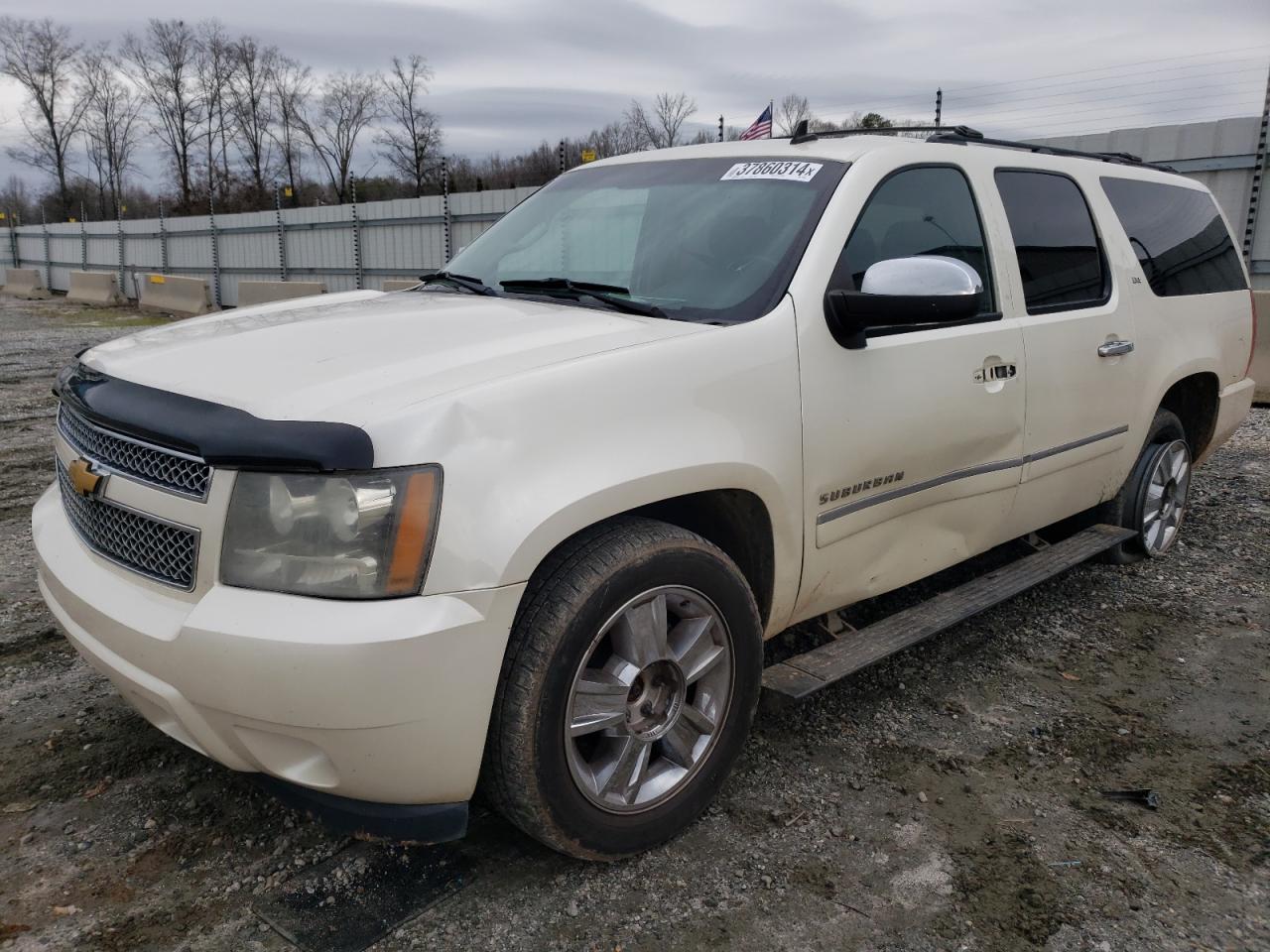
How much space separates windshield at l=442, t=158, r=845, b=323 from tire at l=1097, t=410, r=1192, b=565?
2.47 m

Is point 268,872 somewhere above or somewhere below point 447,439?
below

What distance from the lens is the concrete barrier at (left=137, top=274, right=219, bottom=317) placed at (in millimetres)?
20266

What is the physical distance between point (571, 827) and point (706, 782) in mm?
457

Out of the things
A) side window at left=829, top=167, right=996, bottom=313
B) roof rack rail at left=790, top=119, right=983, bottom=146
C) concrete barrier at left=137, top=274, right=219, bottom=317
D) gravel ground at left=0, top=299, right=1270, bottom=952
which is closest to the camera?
gravel ground at left=0, top=299, right=1270, bottom=952

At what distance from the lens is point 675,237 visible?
318 centimetres

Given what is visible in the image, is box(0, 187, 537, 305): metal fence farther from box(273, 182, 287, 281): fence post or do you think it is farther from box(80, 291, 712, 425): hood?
box(80, 291, 712, 425): hood

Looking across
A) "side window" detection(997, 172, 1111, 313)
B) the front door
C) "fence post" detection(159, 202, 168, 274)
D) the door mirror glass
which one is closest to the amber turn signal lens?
the front door

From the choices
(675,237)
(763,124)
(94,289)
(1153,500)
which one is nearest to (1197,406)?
(1153,500)

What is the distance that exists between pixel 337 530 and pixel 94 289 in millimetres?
27595

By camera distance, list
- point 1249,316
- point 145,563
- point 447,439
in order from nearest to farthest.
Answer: point 447,439, point 145,563, point 1249,316

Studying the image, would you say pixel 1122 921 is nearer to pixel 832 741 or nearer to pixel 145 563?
pixel 832 741

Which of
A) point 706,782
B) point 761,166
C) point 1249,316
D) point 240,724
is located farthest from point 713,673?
point 1249,316

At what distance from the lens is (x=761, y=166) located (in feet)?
10.8

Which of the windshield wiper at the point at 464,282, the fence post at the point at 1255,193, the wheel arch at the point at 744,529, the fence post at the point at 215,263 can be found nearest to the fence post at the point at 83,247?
the fence post at the point at 215,263
